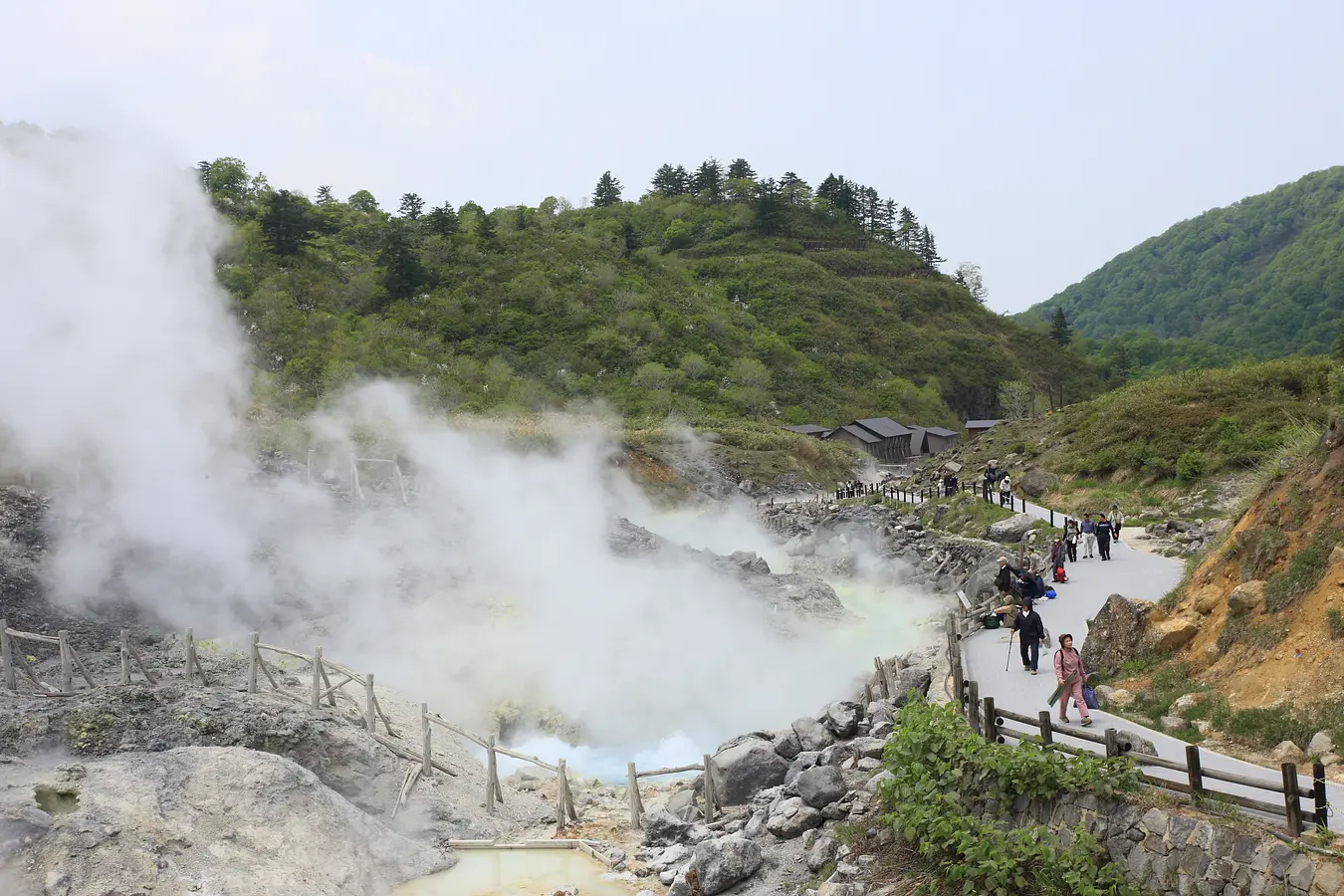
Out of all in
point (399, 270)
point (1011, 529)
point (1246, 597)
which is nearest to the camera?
point (1246, 597)

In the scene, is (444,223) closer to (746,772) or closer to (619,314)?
(619,314)

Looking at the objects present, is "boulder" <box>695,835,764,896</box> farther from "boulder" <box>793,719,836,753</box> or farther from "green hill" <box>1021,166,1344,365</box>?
"green hill" <box>1021,166,1344,365</box>

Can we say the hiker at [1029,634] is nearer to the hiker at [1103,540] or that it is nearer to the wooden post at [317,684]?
the hiker at [1103,540]

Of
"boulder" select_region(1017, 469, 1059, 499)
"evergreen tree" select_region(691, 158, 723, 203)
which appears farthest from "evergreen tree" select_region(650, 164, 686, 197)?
"boulder" select_region(1017, 469, 1059, 499)

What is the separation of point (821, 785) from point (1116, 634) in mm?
4680

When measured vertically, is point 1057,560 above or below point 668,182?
below

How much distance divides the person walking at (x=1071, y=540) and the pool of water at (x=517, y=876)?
48.4 feet

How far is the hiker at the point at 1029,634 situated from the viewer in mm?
13172

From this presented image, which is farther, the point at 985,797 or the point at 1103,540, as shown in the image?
the point at 1103,540

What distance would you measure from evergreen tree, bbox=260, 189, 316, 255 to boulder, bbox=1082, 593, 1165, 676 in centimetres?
6814

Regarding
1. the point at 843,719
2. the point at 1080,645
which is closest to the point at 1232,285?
the point at 1080,645

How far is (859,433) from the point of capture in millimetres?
65375

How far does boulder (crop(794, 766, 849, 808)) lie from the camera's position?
11.5 meters

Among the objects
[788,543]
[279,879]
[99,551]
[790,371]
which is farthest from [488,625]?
[790,371]
